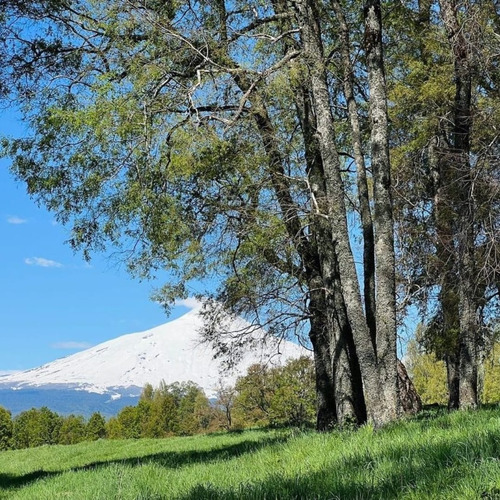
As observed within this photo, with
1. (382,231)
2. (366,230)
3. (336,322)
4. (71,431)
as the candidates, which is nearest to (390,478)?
(382,231)

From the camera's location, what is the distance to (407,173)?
12930 millimetres

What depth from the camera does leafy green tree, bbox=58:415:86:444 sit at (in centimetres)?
8106

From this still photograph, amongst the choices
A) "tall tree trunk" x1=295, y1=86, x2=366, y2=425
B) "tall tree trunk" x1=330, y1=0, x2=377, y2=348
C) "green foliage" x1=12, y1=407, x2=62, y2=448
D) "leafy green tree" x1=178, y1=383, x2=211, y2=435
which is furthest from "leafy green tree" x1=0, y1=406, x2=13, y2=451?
"tall tree trunk" x1=330, y1=0, x2=377, y2=348

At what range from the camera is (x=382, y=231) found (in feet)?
25.8

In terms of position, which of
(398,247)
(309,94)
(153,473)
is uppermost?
(309,94)

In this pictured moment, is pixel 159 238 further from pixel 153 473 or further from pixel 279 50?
pixel 153 473

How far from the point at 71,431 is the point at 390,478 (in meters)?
88.3

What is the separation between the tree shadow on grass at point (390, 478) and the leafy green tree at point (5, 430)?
74.7 m

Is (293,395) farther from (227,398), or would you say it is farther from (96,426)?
(96,426)

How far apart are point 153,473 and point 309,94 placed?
26.4 ft

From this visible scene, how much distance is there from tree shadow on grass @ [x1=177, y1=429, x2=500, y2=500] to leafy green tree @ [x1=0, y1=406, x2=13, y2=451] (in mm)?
74739

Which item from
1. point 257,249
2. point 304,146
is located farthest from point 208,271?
point 304,146

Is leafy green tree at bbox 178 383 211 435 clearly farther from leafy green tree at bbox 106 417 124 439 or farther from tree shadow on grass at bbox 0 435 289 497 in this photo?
tree shadow on grass at bbox 0 435 289 497

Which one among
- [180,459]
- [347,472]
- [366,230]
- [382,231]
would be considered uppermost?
[366,230]
